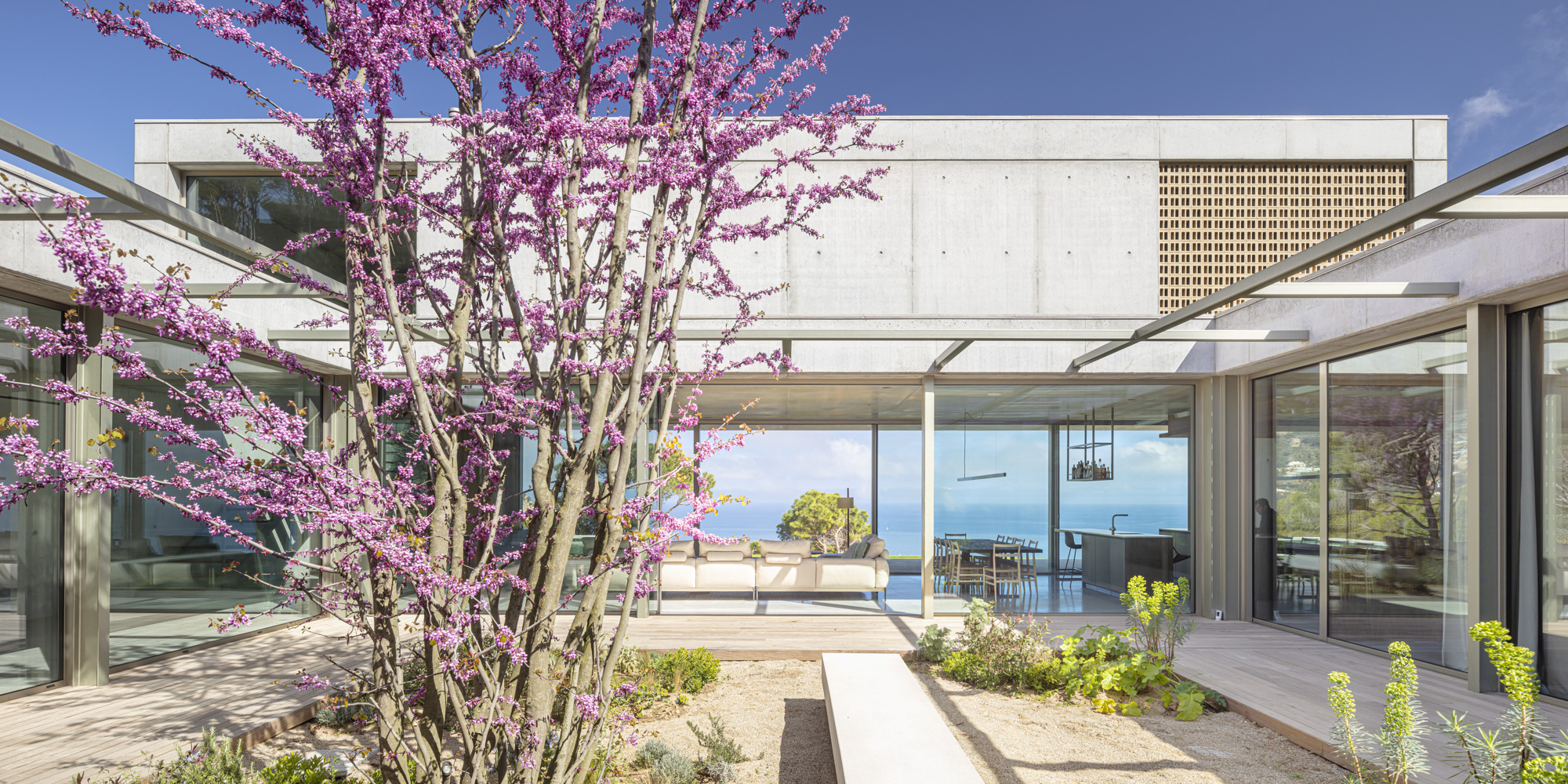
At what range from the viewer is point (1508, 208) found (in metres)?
3.72

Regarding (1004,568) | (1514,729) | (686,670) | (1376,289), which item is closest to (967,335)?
(1376,289)

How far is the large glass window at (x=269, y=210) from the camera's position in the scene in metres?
8.46

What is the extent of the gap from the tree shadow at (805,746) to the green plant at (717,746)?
0.23 metres

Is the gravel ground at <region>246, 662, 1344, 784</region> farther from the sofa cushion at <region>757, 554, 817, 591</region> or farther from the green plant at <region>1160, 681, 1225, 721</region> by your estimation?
the sofa cushion at <region>757, 554, 817, 591</region>

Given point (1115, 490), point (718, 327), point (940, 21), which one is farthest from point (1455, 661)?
point (940, 21)

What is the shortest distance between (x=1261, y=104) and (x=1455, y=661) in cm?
1796

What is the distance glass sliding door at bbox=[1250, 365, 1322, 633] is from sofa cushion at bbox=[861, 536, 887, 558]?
3.86 m

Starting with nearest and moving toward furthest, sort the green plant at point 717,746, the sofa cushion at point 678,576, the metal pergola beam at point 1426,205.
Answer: the metal pergola beam at point 1426,205, the green plant at point 717,746, the sofa cushion at point 678,576

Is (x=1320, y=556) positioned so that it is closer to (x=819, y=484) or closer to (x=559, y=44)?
(x=559, y=44)

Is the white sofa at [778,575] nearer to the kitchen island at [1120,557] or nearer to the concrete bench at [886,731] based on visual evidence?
the kitchen island at [1120,557]

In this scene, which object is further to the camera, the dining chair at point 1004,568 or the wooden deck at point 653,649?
the dining chair at point 1004,568

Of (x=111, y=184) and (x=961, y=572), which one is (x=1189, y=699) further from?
(x=111, y=184)

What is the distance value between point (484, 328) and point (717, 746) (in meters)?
2.40

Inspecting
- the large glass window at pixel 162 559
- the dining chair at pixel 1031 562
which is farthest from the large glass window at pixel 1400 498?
the large glass window at pixel 162 559
